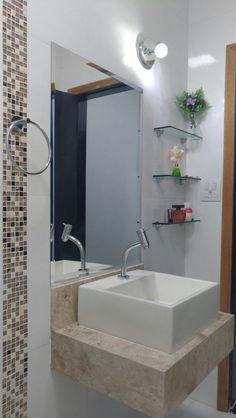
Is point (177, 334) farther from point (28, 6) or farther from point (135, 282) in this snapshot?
point (28, 6)

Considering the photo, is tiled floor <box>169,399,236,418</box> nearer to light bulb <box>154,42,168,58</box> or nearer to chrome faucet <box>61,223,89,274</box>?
chrome faucet <box>61,223,89,274</box>

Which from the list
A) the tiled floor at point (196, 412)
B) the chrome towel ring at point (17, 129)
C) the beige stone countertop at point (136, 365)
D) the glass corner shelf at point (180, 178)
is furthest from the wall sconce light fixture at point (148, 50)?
the tiled floor at point (196, 412)

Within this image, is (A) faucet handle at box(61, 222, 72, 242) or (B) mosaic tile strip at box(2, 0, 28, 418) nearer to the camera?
(B) mosaic tile strip at box(2, 0, 28, 418)

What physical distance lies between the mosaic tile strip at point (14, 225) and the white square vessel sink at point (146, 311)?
0.87ft

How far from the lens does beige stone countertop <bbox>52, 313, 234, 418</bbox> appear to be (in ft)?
3.20

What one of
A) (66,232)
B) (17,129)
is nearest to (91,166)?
(66,232)

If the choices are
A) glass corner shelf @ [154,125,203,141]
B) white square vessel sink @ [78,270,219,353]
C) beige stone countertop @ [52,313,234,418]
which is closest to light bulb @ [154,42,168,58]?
glass corner shelf @ [154,125,203,141]

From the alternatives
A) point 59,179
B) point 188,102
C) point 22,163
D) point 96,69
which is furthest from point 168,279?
point 188,102

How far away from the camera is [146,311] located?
110cm

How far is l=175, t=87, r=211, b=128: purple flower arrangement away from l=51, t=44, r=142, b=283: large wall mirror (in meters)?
0.45

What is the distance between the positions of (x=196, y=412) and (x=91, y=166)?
5.50 feet

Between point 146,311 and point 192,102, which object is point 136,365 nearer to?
point 146,311

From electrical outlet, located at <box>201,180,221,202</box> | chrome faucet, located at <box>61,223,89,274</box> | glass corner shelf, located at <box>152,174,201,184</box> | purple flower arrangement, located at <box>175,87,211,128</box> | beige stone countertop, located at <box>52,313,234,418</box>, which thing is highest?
purple flower arrangement, located at <box>175,87,211,128</box>

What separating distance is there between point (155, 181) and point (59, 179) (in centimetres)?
73
